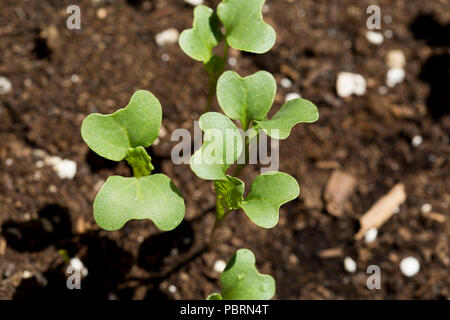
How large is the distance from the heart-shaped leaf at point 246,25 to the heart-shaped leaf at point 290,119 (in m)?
0.18

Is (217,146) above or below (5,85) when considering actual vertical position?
below

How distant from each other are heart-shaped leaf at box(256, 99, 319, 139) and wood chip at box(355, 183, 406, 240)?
645 mm

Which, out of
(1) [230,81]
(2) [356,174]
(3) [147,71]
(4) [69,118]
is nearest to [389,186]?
(2) [356,174]

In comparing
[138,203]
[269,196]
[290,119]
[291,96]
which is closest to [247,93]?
[290,119]

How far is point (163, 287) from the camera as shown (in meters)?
1.50

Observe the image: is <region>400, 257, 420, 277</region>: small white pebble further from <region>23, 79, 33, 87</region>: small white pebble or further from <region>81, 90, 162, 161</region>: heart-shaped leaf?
<region>23, 79, 33, 87</region>: small white pebble

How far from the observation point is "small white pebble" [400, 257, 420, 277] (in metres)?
1.60

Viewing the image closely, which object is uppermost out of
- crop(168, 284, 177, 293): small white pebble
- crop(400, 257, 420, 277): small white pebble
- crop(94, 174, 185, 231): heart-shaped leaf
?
crop(94, 174, 185, 231): heart-shaped leaf

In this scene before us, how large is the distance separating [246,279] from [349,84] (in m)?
0.93

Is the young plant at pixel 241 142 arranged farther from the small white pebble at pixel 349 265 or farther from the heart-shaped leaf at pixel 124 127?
the small white pebble at pixel 349 265

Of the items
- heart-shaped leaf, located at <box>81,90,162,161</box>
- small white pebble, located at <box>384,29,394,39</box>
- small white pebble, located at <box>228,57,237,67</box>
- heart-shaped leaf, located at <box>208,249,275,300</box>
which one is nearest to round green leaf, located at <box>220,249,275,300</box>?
heart-shaped leaf, located at <box>208,249,275,300</box>

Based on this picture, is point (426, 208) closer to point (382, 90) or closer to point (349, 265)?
point (349, 265)

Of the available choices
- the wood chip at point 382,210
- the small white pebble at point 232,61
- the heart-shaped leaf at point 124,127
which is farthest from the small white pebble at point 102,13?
the wood chip at point 382,210

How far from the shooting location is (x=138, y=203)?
1.12 metres
